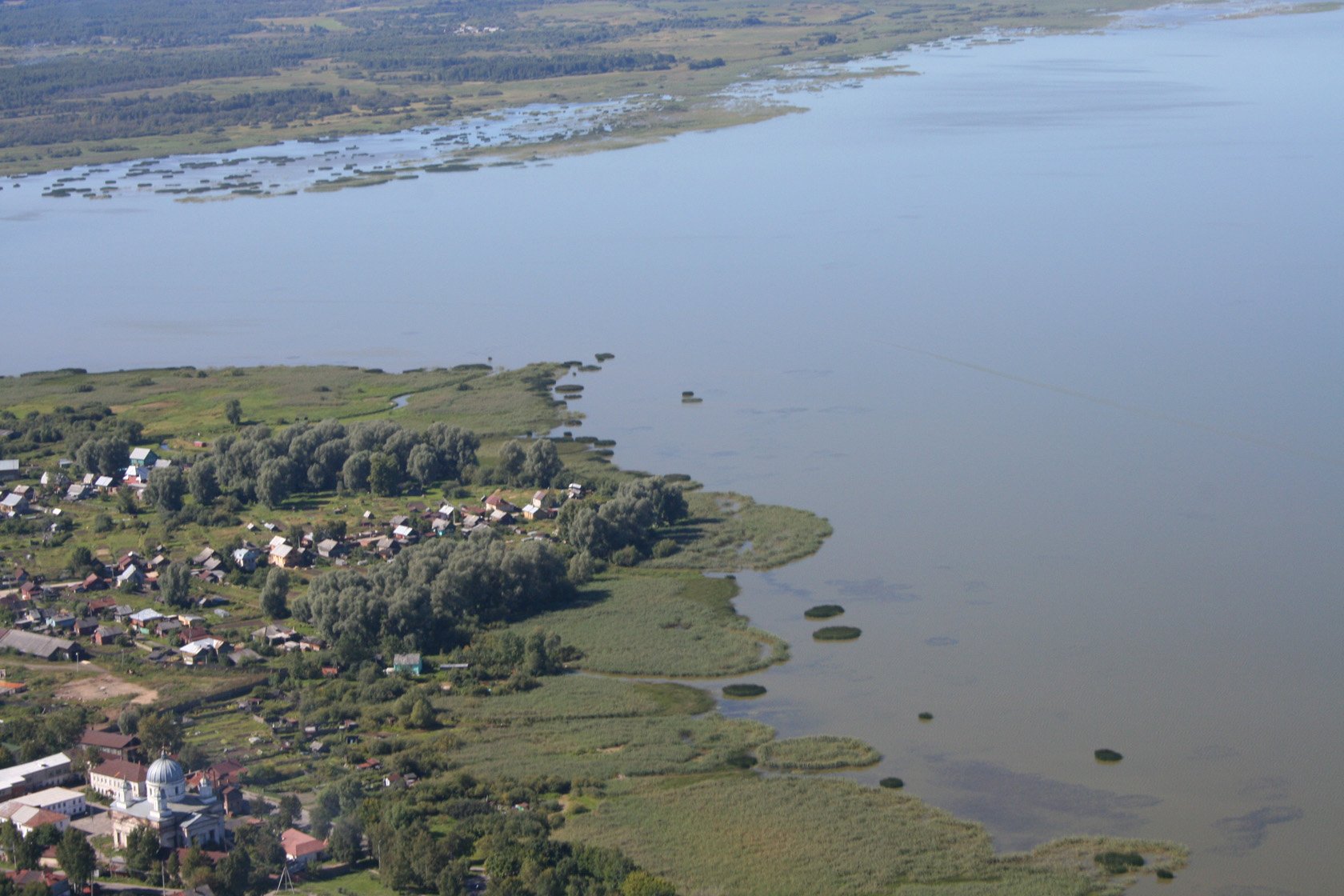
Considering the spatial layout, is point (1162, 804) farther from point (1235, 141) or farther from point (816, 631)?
point (1235, 141)

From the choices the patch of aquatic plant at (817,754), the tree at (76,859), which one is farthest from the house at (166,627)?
the patch of aquatic plant at (817,754)

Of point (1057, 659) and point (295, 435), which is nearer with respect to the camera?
point (1057, 659)

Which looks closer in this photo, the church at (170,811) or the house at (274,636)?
the church at (170,811)

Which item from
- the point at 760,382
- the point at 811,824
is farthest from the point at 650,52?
the point at 811,824

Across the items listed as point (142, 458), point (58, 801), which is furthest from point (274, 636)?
point (142, 458)

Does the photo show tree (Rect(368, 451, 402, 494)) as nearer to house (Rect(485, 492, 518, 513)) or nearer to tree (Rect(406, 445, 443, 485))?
tree (Rect(406, 445, 443, 485))

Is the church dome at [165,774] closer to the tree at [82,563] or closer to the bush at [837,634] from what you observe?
the bush at [837,634]
